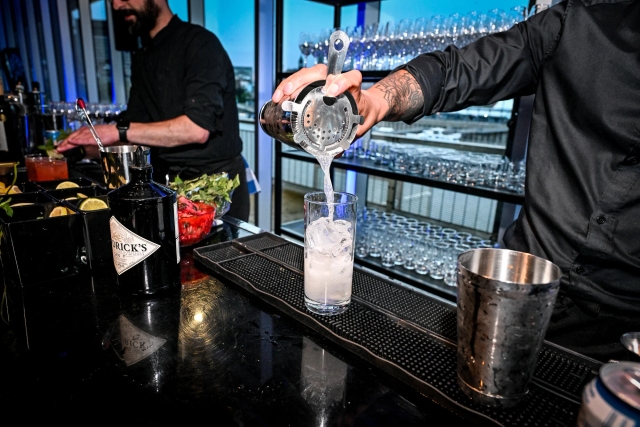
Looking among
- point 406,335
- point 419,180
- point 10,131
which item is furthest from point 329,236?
point 10,131

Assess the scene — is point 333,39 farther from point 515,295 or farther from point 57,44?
point 57,44

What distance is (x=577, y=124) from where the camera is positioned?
1107 millimetres

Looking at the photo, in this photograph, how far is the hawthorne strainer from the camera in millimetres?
817

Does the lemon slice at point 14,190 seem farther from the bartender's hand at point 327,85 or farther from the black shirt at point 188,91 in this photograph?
the black shirt at point 188,91

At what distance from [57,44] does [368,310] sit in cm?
779

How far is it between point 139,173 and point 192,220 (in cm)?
34

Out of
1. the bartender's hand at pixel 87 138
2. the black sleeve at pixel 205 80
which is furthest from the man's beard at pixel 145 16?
the bartender's hand at pixel 87 138

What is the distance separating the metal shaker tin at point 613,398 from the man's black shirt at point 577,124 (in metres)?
0.74

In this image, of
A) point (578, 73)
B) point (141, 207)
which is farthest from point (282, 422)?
point (578, 73)

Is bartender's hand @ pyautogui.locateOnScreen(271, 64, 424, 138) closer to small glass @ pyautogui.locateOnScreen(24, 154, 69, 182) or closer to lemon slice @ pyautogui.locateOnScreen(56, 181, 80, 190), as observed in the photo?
lemon slice @ pyautogui.locateOnScreen(56, 181, 80, 190)

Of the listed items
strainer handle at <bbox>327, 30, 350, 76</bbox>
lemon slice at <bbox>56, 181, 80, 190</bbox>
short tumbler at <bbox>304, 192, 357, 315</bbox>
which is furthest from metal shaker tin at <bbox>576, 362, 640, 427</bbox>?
lemon slice at <bbox>56, 181, 80, 190</bbox>

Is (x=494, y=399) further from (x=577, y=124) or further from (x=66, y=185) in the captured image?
(x=66, y=185)

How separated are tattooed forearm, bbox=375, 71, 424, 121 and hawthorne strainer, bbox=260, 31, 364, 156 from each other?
0.30 metres

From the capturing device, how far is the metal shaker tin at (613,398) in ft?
1.24
